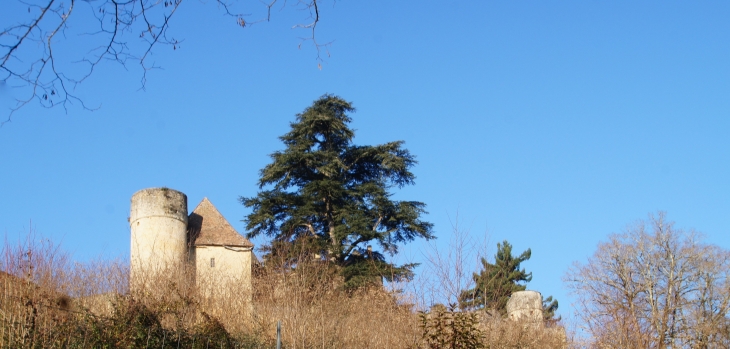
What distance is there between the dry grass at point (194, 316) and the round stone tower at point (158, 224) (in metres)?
5.44

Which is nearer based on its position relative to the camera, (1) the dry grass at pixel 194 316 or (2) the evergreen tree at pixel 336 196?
(1) the dry grass at pixel 194 316

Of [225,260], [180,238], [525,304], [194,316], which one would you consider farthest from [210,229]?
[194,316]

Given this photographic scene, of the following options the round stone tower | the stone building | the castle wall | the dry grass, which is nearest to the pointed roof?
the stone building

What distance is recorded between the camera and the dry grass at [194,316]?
983 centimetres

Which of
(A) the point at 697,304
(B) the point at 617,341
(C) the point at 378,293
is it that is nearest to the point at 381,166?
(C) the point at 378,293

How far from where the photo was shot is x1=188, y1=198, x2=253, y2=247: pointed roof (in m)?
27.9

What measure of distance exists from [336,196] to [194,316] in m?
13.7

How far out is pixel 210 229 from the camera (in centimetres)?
2869

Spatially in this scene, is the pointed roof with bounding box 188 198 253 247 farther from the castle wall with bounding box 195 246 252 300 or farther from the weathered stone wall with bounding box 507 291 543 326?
the weathered stone wall with bounding box 507 291 543 326

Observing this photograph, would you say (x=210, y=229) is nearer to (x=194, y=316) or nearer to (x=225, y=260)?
(x=225, y=260)

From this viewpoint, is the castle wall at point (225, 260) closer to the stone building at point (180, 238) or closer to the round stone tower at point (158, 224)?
the stone building at point (180, 238)

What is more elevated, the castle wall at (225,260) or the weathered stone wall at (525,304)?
the castle wall at (225,260)

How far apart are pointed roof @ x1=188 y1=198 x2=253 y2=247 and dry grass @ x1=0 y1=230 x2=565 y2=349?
21.8ft

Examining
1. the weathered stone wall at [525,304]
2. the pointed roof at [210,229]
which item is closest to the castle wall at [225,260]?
the pointed roof at [210,229]
